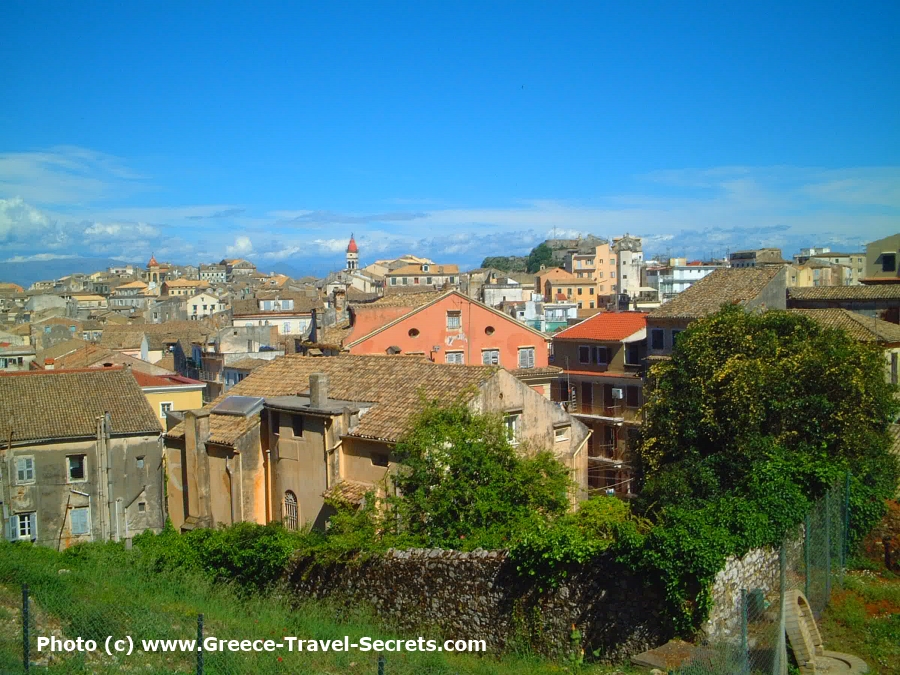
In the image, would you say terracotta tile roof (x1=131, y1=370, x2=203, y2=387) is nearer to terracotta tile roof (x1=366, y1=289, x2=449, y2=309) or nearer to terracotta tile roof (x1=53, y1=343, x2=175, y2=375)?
terracotta tile roof (x1=53, y1=343, x2=175, y2=375)

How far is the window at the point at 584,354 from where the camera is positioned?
45.3 m

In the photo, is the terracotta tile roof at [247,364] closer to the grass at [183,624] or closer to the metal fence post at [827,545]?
the grass at [183,624]

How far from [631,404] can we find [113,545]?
24810 mm

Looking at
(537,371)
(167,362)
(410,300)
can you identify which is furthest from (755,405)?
(167,362)

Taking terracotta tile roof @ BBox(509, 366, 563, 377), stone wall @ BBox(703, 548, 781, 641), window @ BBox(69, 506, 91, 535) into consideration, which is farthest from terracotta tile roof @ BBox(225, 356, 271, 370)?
stone wall @ BBox(703, 548, 781, 641)

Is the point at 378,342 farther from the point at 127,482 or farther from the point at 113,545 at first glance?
the point at 113,545

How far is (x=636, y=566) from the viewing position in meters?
13.2

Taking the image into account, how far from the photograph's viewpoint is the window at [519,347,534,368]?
43.8 meters

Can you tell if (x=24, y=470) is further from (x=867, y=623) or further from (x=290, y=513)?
(x=867, y=623)

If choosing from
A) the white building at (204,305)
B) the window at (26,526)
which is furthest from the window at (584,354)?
the white building at (204,305)

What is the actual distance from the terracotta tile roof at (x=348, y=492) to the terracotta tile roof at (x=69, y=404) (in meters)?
15.8

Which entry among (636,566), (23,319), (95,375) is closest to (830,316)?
(636,566)

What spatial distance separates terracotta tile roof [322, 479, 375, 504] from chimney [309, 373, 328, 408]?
8.31 feet

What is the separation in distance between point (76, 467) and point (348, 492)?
1740 centimetres
